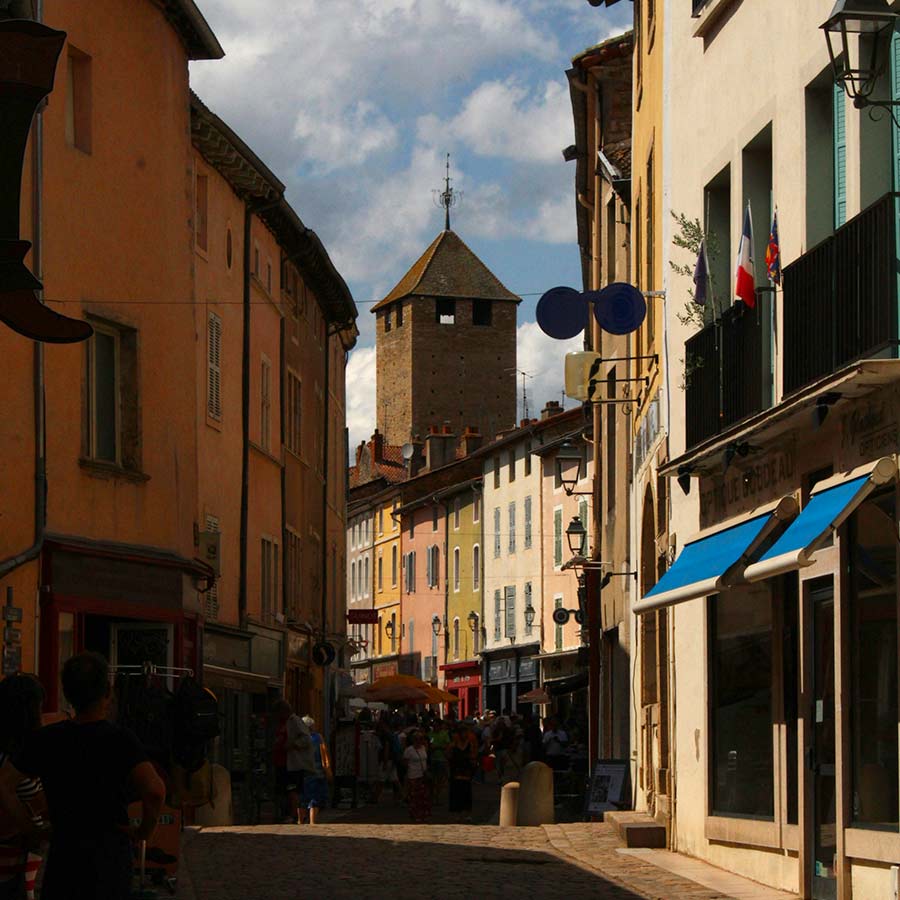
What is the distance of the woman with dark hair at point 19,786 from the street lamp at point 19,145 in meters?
3.21

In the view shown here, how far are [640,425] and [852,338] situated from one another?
11.7 m

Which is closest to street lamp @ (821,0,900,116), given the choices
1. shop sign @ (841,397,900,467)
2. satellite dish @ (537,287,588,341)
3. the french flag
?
shop sign @ (841,397,900,467)

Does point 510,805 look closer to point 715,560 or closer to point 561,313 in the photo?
point 561,313

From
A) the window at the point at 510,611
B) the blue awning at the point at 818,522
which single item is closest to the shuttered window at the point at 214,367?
the blue awning at the point at 818,522

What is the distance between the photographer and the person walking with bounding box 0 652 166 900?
7.19 metres

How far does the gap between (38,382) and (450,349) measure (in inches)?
4075

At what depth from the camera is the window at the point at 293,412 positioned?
3947 centimetres

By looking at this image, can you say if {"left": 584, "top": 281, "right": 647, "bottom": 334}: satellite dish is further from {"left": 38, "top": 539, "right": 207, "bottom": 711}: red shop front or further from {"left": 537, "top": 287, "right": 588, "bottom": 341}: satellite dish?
{"left": 38, "top": 539, "right": 207, "bottom": 711}: red shop front

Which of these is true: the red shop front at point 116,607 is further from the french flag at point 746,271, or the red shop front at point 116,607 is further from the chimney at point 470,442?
the chimney at point 470,442

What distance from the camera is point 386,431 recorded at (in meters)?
126

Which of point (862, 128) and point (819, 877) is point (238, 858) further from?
point (862, 128)

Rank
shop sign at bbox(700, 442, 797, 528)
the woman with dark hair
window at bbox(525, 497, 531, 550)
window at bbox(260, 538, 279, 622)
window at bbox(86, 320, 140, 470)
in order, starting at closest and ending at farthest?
the woman with dark hair, shop sign at bbox(700, 442, 797, 528), window at bbox(86, 320, 140, 470), window at bbox(260, 538, 279, 622), window at bbox(525, 497, 531, 550)

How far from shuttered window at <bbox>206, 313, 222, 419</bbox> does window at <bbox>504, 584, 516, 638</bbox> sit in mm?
41519

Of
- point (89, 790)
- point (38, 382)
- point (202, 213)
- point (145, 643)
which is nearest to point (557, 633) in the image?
point (202, 213)
